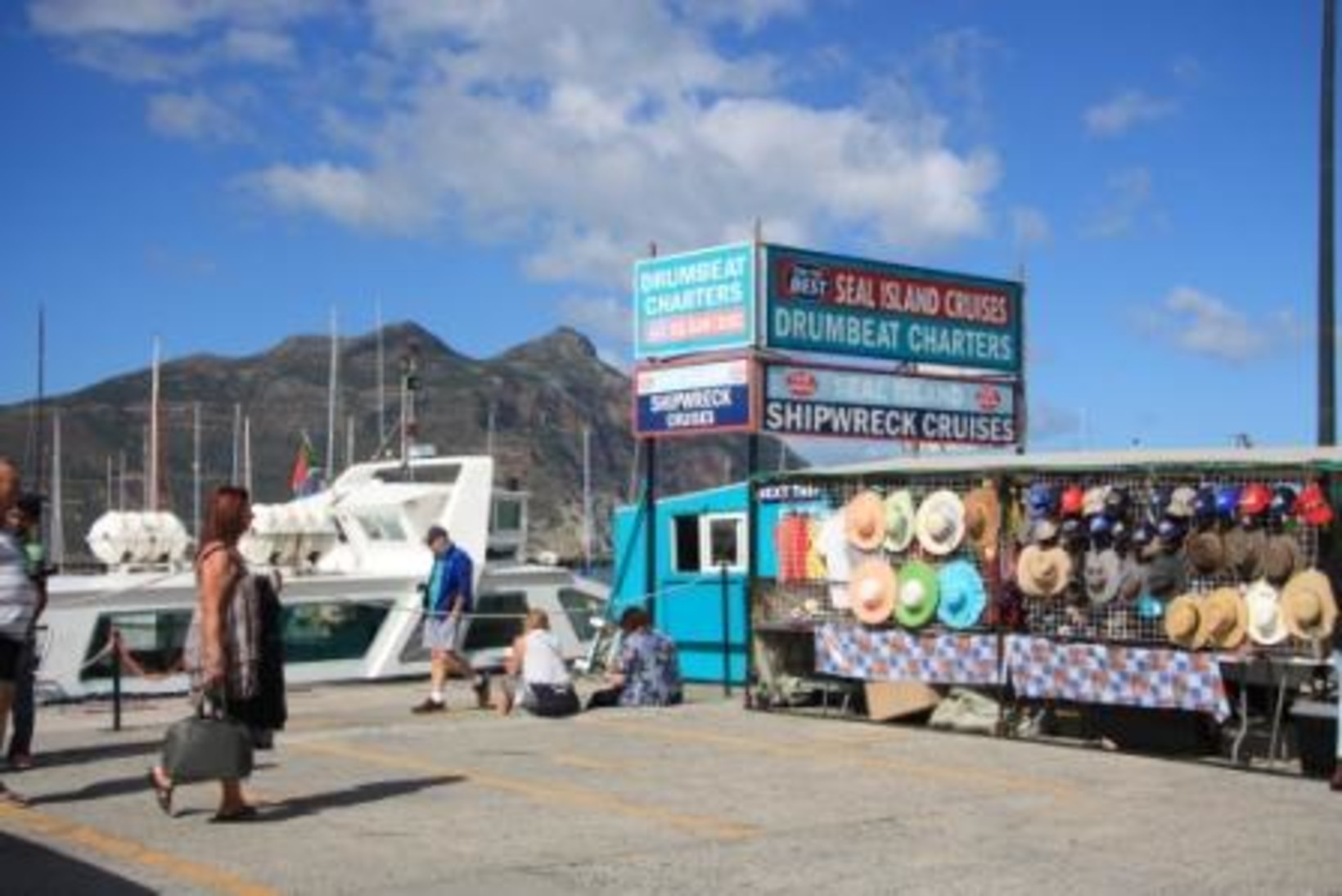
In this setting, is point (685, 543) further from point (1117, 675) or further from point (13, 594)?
point (13, 594)

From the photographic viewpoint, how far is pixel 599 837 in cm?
953

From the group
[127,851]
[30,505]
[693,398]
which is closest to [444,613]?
[693,398]

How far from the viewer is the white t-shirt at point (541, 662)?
15.5 m

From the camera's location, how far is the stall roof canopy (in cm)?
1244

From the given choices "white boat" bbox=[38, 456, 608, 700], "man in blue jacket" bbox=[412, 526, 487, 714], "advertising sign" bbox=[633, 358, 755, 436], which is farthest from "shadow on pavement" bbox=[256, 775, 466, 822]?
"advertising sign" bbox=[633, 358, 755, 436]

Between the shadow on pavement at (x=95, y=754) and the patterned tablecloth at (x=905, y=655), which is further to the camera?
the patterned tablecloth at (x=905, y=655)

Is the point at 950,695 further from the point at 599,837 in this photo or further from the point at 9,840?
the point at 9,840

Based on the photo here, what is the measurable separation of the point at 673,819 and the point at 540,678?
5.50 metres

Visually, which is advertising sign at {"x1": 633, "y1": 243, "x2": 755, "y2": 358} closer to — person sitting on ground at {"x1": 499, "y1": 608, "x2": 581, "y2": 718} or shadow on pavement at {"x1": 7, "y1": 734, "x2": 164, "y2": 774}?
person sitting on ground at {"x1": 499, "y1": 608, "x2": 581, "y2": 718}

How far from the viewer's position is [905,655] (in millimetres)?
14945

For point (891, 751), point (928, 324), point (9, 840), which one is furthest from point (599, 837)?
point (928, 324)

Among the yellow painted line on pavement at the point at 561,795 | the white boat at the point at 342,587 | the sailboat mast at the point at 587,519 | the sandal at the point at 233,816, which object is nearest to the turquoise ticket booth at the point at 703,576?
the white boat at the point at 342,587

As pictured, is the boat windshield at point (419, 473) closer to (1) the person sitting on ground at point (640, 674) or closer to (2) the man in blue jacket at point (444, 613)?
(2) the man in blue jacket at point (444, 613)

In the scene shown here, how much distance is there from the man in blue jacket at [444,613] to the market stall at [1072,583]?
2.85 meters
